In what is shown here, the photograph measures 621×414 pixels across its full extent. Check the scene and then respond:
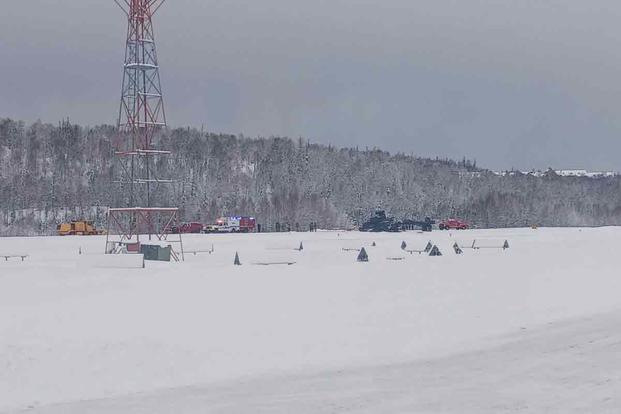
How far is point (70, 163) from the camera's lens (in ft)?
573

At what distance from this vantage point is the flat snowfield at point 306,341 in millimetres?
12000

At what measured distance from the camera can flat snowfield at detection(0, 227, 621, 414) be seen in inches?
472

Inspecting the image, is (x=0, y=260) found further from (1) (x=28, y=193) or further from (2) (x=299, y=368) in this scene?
(1) (x=28, y=193)

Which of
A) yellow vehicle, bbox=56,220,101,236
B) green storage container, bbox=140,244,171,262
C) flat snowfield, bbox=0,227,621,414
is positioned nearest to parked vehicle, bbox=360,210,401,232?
yellow vehicle, bbox=56,220,101,236

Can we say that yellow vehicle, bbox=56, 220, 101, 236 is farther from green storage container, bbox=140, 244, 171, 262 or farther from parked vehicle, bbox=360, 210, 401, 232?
green storage container, bbox=140, 244, 171, 262

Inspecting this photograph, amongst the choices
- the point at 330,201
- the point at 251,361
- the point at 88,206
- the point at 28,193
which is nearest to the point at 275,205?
the point at 330,201

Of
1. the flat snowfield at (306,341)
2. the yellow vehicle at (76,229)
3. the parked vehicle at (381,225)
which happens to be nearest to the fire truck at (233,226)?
the parked vehicle at (381,225)

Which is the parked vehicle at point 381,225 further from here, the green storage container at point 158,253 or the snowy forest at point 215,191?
the green storage container at point 158,253

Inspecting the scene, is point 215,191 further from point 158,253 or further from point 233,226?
point 158,253

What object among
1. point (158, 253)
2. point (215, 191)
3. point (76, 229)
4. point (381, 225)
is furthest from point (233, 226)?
point (215, 191)

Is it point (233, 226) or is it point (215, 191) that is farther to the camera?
point (215, 191)

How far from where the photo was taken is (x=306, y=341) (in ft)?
56.6

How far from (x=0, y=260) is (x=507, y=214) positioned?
463 feet

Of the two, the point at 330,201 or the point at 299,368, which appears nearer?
the point at 299,368
